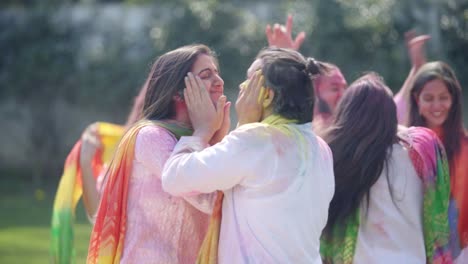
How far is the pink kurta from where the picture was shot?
11.6 feet

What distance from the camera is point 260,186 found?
3266 mm

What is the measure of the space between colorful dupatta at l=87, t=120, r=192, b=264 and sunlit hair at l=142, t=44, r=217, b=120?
92 mm

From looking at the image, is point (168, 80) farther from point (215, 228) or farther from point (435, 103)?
point (435, 103)

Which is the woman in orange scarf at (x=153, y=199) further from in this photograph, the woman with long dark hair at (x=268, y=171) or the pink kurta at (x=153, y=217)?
the woman with long dark hair at (x=268, y=171)

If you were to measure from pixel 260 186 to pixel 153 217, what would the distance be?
550 mm

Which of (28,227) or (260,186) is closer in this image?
(260,186)

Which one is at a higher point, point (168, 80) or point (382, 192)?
point (168, 80)

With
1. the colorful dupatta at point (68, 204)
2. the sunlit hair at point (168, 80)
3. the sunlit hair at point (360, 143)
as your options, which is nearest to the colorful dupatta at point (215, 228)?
the sunlit hair at point (168, 80)

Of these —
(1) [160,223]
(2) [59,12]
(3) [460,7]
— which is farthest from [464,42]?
(1) [160,223]

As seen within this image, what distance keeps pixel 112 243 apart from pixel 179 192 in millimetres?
472

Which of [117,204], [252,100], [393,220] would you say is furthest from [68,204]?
[252,100]

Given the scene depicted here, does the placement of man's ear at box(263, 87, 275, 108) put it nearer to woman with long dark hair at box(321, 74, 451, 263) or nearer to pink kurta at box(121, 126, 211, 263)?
pink kurta at box(121, 126, 211, 263)

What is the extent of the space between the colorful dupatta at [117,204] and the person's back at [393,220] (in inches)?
42.4

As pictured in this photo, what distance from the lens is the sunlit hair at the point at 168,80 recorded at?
3.65m
